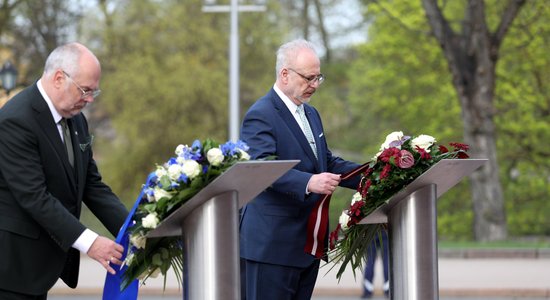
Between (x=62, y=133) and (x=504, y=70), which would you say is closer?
(x=62, y=133)

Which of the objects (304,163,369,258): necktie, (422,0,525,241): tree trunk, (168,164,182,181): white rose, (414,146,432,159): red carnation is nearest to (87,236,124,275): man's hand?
(168,164,182,181): white rose

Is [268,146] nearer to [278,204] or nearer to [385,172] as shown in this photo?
[278,204]

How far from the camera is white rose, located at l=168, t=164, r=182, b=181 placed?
4497 millimetres

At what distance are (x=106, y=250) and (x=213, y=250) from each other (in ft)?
1.70

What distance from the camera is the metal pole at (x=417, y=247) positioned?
198 inches

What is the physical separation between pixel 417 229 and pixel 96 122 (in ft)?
102

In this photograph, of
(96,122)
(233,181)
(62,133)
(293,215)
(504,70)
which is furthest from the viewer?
(96,122)

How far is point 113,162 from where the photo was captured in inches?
1264

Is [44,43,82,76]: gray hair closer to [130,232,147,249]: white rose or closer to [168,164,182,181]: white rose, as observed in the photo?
[168,164,182,181]: white rose

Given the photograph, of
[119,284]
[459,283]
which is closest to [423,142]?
[119,284]

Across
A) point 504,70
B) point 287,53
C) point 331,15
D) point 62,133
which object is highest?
point 331,15

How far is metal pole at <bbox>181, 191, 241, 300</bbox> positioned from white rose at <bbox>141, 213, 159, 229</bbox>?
189 mm

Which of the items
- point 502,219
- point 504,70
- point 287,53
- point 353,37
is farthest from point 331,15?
point 287,53

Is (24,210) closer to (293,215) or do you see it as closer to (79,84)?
(79,84)
